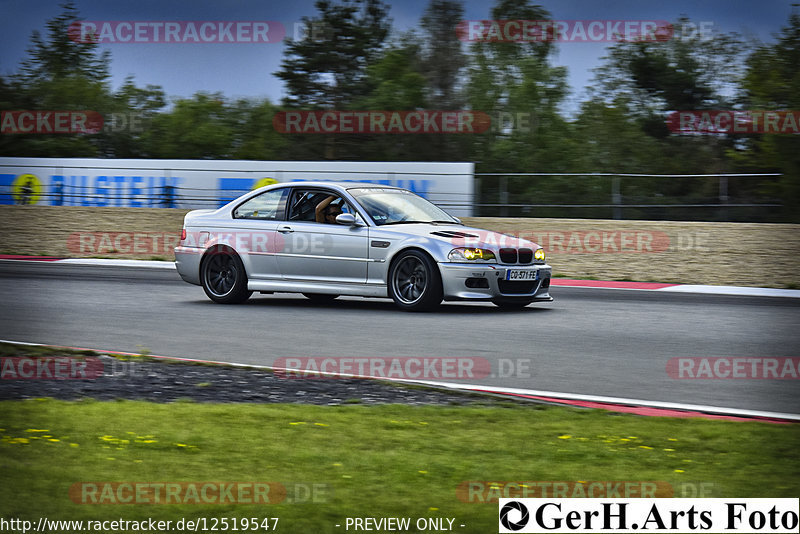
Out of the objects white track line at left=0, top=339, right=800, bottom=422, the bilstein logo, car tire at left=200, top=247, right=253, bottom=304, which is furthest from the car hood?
the bilstein logo

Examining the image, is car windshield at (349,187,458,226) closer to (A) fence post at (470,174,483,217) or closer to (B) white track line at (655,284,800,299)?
(B) white track line at (655,284,800,299)

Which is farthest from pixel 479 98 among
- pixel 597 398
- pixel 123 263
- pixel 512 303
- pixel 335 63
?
pixel 597 398

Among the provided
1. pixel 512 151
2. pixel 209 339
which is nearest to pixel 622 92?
pixel 512 151

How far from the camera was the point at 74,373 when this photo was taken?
7.99 meters

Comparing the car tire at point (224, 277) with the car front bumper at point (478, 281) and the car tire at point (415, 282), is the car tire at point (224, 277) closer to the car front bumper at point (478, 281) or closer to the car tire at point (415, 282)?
the car tire at point (415, 282)

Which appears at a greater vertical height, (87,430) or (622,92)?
(622,92)

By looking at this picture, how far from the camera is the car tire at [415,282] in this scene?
12016 millimetres

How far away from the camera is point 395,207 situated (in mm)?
12953

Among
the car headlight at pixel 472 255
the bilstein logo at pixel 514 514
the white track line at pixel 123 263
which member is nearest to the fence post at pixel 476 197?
the white track line at pixel 123 263

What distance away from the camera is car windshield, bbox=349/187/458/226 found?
12672mm

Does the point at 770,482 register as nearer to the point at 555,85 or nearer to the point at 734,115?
the point at 734,115

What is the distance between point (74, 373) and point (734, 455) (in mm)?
4834

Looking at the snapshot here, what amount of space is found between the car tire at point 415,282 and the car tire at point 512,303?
30.4 inches

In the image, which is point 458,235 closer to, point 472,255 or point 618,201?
point 472,255
